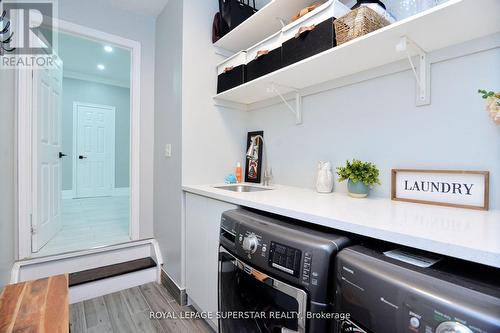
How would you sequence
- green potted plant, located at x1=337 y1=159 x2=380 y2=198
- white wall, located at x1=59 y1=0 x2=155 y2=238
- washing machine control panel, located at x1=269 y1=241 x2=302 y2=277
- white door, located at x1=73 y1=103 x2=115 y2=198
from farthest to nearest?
white door, located at x1=73 y1=103 x2=115 y2=198, white wall, located at x1=59 y1=0 x2=155 y2=238, green potted plant, located at x1=337 y1=159 x2=380 y2=198, washing machine control panel, located at x1=269 y1=241 x2=302 y2=277

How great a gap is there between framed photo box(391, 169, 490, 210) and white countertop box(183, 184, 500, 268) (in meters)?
0.05

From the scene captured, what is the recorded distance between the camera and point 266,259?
889 mm

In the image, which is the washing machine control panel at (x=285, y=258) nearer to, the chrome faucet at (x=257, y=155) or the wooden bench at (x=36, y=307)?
the wooden bench at (x=36, y=307)

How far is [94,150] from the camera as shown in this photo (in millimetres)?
5262

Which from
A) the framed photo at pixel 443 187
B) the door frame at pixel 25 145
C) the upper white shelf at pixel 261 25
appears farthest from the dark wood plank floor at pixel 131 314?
the upper white shelf at pixel 261 25

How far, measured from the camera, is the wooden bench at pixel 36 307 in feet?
3.12

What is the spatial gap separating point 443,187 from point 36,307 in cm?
188

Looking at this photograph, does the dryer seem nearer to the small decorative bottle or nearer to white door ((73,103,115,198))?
the small decorative bottle

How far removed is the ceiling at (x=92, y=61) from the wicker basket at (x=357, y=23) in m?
3.25

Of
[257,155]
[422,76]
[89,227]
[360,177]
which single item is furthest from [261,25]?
[89,227]

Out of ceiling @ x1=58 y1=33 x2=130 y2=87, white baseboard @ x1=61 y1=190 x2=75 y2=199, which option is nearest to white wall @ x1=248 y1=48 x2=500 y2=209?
ceiling @ x1=58 y1=33 x2=130 y2=87

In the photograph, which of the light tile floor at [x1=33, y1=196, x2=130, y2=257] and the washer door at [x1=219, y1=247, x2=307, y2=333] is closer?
the washer door at [x1=219, y1=247, x2=307, y2=333]

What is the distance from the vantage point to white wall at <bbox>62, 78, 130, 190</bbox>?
4.92 m

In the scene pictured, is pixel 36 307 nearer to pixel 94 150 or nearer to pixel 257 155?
pixel 257 155
